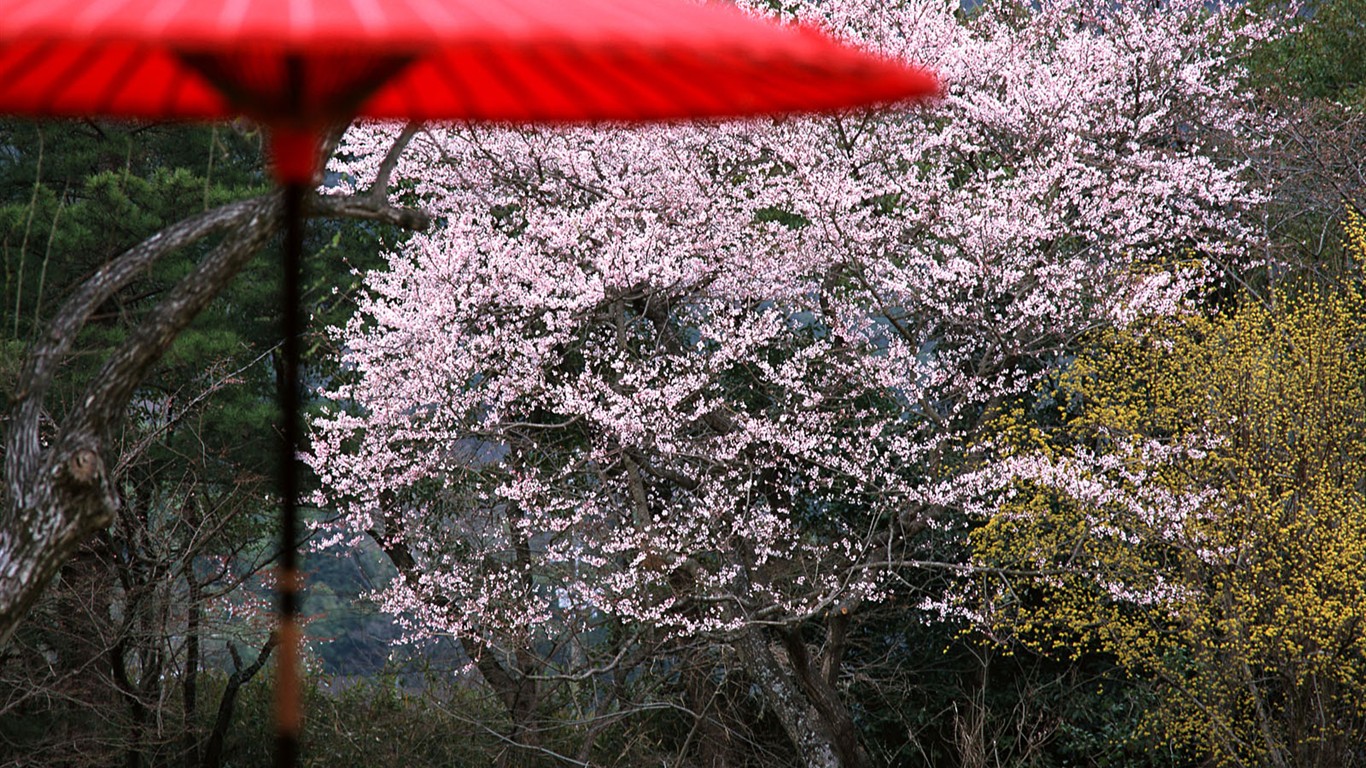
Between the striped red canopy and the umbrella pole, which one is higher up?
the striped red canopy

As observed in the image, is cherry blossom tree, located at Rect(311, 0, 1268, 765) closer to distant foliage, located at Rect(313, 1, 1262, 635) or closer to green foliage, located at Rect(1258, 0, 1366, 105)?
distant foliage, located at Rect(313, 1, 1262, 635)

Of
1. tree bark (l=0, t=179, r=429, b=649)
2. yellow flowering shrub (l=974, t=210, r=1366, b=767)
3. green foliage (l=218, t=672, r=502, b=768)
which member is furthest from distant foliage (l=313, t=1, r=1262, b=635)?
tree bark (l=0, t=179, r=429, b=649)

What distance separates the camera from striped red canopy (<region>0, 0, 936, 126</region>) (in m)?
1.21

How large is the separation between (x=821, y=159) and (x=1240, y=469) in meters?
3.00

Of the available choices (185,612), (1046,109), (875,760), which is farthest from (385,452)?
(1046,109)

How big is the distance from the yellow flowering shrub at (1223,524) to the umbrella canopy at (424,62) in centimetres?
587

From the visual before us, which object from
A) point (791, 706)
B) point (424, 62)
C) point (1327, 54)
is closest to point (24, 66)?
point (424, 62)

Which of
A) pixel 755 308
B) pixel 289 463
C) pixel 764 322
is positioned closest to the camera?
pixel 289 463

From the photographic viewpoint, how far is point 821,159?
784 cm

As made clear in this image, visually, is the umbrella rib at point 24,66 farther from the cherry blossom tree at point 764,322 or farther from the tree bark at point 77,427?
the cherry blossom tree at point 764,322

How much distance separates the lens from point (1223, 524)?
6.94m

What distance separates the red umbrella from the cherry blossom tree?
5.20m

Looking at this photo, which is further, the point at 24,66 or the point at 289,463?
the point at 24,66

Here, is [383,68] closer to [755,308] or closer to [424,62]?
[424,62]
